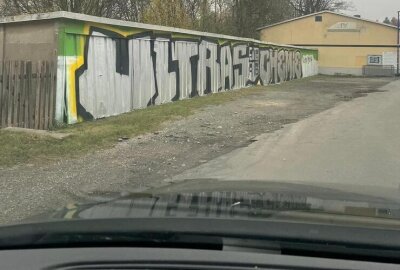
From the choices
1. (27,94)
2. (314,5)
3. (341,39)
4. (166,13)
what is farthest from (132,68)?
(314,5)

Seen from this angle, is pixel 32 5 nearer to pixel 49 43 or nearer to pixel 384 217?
pixel 49 43

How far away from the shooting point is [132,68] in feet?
56.0

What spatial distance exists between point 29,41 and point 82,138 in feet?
13.2

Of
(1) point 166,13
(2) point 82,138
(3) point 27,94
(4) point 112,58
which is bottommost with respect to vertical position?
(2) point 82,138

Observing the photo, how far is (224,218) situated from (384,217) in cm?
72

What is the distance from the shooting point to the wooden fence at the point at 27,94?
1232 centimetres

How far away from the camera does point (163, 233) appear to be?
2225 millimetres

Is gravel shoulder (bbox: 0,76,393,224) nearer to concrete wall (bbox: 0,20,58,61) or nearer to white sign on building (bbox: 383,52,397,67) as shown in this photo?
concrete wall (bbox: 0,20,58,61)

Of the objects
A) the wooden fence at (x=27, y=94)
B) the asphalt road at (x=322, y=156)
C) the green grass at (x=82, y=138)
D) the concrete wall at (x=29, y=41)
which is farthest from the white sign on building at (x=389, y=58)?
the wooden fence at (x=27, y=94)

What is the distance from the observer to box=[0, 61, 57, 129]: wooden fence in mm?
12320

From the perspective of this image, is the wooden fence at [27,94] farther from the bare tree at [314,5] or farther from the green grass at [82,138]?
the bare tree at [314,5]

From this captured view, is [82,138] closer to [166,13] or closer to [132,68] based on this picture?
[132,68]

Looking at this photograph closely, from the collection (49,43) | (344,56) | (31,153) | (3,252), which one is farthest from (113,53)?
(344,56)

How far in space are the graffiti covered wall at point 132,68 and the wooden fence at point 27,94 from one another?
29 cm
